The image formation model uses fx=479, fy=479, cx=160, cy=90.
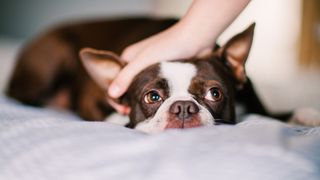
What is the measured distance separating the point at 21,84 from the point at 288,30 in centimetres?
159

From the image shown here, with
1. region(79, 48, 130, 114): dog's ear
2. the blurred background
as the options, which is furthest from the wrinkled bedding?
region(79, 48, 130, 114): dog's ear

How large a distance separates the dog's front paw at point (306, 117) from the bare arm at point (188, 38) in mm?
470

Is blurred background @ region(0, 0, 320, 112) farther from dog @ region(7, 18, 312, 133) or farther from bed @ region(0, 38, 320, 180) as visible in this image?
bed @ region(0, 38, 320, 180)

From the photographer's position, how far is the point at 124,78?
5.59 ft

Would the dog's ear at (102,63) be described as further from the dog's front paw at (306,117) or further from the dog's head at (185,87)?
the dog's front paw at (306,117)

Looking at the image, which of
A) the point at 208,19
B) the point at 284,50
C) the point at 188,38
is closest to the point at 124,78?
the point at 188,38

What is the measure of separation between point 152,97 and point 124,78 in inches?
6.3

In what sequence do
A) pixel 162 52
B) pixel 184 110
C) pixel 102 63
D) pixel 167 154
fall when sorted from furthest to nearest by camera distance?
1. pixel 102 63
2. pixel 162 52
3. pixel 184 110
4. pixel 167 154

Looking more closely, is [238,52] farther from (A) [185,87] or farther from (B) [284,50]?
(A) [185,87]

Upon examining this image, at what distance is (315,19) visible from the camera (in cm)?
165

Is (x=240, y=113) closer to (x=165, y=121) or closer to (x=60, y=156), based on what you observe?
(x=165, y=121)

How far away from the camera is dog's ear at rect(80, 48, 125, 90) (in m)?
1.77

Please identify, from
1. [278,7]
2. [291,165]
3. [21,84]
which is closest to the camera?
[291,165]

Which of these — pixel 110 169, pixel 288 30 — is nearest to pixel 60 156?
pixel 110 169
